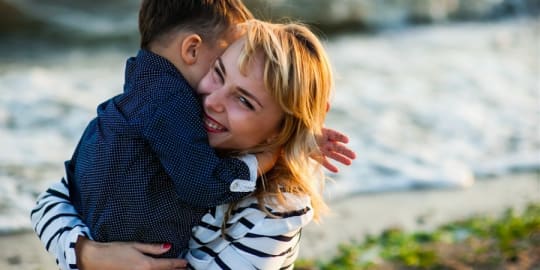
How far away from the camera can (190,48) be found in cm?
279

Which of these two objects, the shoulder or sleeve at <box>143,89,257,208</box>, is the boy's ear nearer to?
sleeve at <box>143,89,257,208</box>

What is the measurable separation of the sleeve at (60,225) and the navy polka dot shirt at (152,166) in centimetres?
7

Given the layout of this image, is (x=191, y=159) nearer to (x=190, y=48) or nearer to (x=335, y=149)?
(x=190, y=48)

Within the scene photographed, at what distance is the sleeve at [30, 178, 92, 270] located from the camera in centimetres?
273

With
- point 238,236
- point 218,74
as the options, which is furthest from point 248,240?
point 218,74

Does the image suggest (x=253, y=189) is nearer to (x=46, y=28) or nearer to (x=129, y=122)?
(x=129, y=122)

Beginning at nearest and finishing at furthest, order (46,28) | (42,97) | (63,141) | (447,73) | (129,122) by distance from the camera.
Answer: (129,122) < (63,141) < (42,97) < (447,73) < (46,28)

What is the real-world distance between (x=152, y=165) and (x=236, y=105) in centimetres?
33

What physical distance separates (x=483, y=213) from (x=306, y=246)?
3.79 ft

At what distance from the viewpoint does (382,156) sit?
18.2ft

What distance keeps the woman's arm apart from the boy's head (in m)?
0.59

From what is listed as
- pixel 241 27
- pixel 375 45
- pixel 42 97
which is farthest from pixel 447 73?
pixel 241 27

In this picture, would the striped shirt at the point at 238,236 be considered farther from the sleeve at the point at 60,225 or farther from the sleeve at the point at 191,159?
the sleeve at the point at 191,159

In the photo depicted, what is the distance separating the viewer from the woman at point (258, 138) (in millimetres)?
2621
